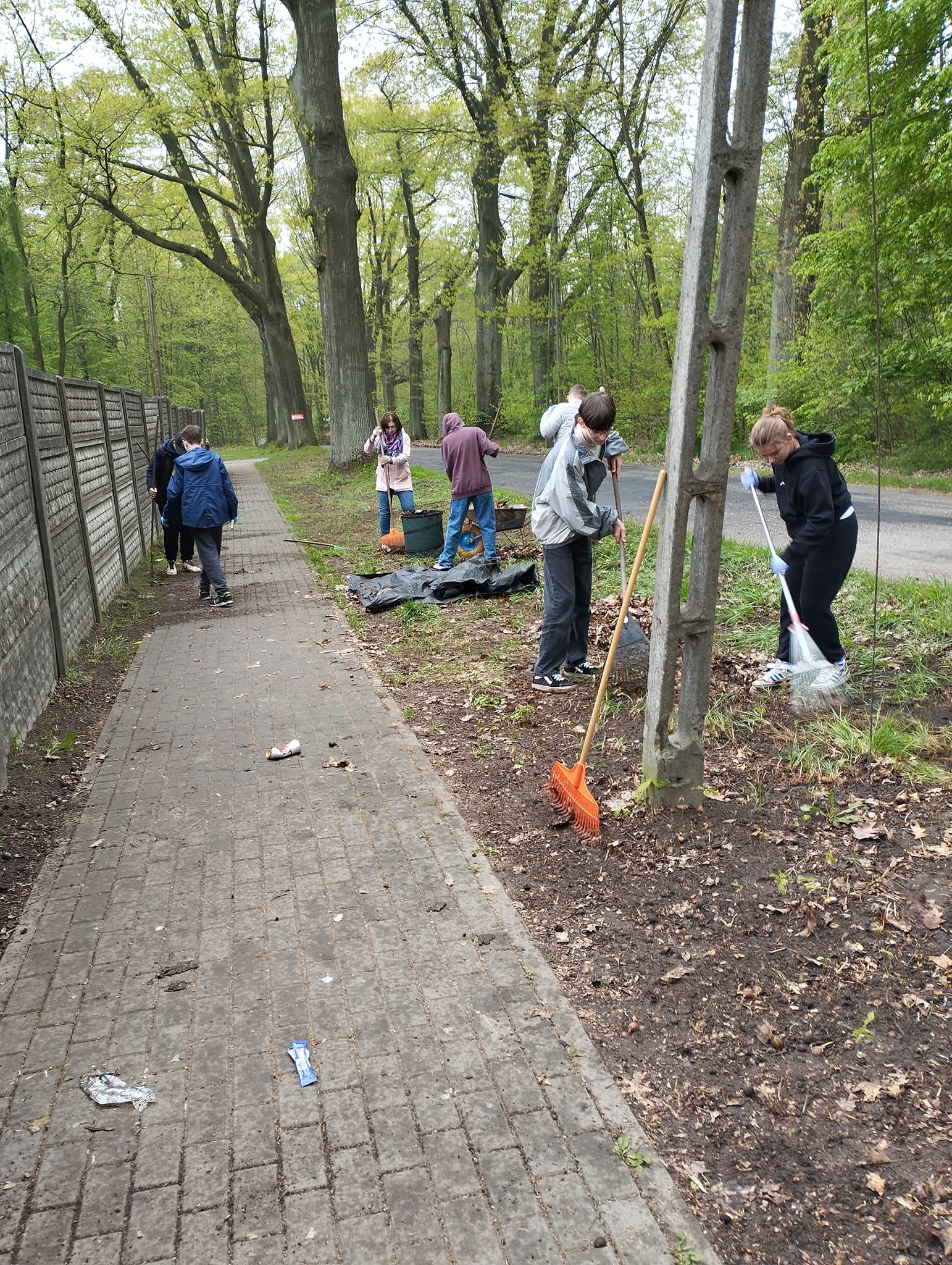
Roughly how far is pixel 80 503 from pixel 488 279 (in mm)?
23742

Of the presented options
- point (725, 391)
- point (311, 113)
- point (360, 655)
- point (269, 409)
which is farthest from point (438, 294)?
point (725, 391)

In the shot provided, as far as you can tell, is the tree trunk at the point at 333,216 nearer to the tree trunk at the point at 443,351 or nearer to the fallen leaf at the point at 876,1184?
the fallen leaf at the point at 876,1184

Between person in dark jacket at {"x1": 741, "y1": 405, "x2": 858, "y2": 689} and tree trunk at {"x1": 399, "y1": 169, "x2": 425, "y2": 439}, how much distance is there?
33735mm

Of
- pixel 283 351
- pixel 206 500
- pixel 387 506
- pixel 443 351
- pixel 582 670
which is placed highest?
pixel 443 351

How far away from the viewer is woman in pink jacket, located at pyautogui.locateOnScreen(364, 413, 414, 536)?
12.3 metres

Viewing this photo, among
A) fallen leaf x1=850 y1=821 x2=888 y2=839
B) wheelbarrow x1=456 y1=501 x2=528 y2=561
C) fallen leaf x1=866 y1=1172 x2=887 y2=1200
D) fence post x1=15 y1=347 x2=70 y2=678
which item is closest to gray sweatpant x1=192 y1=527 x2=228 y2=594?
wheelbarrow x1=456 y1=501 x2=528 y2=561

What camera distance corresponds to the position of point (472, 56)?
25594mm

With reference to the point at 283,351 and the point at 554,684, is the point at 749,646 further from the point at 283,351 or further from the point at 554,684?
the point at 283,351

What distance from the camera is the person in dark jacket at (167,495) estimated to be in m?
11.7

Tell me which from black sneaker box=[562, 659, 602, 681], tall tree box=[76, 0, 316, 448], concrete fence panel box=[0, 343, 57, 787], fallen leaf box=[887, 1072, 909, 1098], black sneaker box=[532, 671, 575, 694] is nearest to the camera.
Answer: fallen leaf box=[887, 1072, 909, 1098]

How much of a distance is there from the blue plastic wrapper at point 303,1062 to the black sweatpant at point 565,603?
3.68m

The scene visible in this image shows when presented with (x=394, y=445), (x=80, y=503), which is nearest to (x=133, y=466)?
(x=394, y=445)

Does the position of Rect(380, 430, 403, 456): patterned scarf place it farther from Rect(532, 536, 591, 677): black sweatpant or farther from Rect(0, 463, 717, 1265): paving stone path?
Rect(0, 463, 717, 1265): paving stone path

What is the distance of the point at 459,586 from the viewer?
31.1 feet
